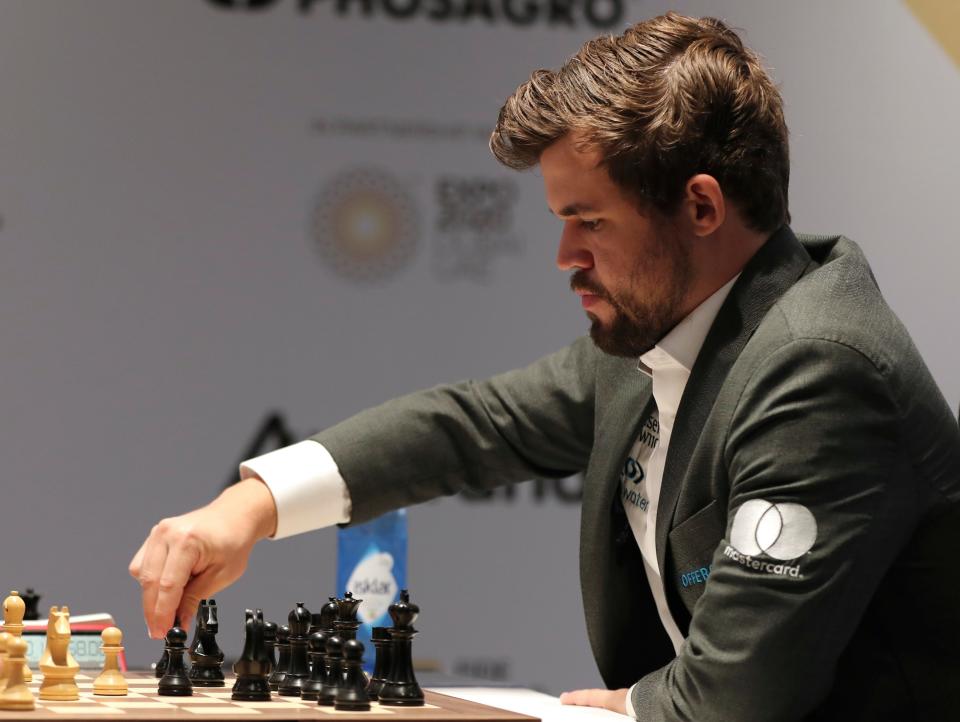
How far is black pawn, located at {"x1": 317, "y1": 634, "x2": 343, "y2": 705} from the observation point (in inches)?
43.7

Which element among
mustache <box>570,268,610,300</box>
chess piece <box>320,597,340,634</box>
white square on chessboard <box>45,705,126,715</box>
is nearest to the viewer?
white square on chessboard <box>45,705,126,715</box>

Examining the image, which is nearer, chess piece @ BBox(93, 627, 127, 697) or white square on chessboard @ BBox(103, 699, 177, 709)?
white square on chessboard @ BBox(103, 699, 177, 709)

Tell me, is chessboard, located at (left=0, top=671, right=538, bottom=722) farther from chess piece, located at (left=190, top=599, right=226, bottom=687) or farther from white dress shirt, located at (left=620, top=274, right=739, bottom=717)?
white dress shirt, located at (left=620, top=274, right=739, bottom=717)

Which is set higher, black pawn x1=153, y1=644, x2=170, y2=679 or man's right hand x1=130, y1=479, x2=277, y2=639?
man's right hand x1=130, y1=479, x2=277, y2=639

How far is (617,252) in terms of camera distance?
4.60 feet

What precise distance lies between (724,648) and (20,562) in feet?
6.57

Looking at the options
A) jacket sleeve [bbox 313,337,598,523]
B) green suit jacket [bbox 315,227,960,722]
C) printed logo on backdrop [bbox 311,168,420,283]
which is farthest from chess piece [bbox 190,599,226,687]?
printed logo on backdrop [bbox 311,168,420,283]

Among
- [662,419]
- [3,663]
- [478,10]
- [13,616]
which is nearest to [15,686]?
[3,663]

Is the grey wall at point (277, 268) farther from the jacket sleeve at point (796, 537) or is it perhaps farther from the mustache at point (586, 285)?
the jacket sleeve at point (796, 537)

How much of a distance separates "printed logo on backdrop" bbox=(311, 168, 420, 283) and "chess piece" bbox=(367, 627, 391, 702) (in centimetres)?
180

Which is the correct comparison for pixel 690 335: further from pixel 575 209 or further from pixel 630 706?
pixel 630 706

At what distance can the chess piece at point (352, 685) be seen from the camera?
1074 mm

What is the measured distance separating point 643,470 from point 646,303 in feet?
0.63

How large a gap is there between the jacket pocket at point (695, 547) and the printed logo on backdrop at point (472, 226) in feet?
5.64
